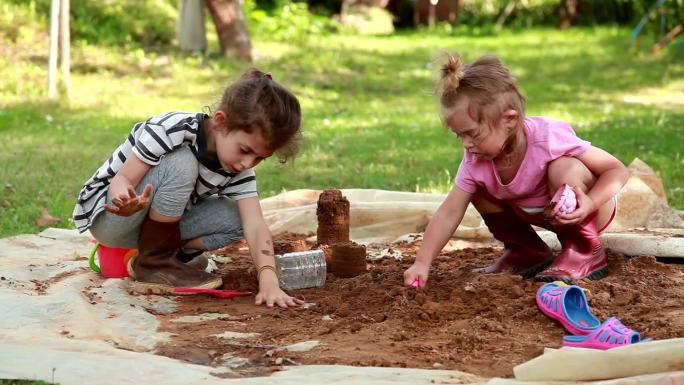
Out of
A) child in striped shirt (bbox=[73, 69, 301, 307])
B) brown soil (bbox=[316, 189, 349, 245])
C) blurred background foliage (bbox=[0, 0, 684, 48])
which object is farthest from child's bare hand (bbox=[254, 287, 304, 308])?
blurred background foliage (bbox=[0, 0, 684, 48])

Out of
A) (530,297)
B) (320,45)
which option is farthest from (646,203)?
(320,45)

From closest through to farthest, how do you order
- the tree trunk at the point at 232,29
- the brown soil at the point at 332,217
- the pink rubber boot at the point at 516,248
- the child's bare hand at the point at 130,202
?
the child's bare hand at the point at 130,202 → the pink rubber boot at the point at 516,248 → the brown soil at the point at 332,217 → the tree trunk at the point at 232,29

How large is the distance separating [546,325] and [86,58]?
311 inches

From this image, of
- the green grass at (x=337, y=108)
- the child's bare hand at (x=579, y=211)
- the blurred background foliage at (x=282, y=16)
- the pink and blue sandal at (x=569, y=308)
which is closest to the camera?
the pink and blue sandal at (x=569, y=308)

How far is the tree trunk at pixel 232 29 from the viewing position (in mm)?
10578

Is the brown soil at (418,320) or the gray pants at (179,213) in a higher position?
the gray pants at (179,213)

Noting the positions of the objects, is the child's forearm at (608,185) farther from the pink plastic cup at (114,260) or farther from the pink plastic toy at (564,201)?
the pink plastic cup at (114,260)

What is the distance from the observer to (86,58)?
33.2 ft

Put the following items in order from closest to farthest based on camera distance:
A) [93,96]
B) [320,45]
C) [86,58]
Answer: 1. [93,96]
2. [86,58]
3. [320,45]

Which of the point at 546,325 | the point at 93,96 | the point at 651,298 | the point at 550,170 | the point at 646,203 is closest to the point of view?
the point at 546,325

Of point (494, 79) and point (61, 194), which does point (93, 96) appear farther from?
point (494, 79)

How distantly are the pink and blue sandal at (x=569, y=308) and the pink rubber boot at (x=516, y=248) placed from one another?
2.09 ft

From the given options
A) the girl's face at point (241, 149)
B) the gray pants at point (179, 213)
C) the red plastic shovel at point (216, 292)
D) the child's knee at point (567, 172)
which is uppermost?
the girl's face at point (241, 149)

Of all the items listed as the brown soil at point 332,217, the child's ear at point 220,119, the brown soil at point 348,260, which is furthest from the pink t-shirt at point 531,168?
the child's ear at point 220,119
